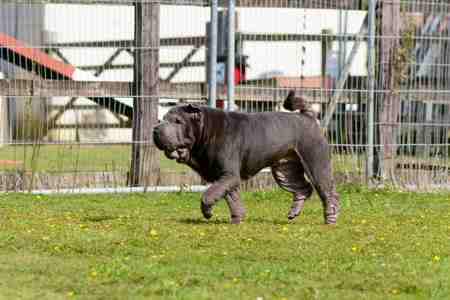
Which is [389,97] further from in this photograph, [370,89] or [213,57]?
[213,57]

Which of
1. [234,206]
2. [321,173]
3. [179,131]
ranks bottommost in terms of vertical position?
[234,206]

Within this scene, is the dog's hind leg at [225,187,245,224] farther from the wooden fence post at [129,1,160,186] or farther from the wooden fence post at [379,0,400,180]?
the wooden fence post at [379,0,400,180]

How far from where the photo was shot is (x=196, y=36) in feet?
46.5

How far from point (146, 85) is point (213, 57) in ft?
3.33

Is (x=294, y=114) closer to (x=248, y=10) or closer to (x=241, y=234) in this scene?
(x=241, y=234)

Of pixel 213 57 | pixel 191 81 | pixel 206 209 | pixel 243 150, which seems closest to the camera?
pixel 206 209

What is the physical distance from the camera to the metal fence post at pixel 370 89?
1447 cm

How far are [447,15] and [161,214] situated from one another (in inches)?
→ 261

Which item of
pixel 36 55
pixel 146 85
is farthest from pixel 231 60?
pixel 36 55

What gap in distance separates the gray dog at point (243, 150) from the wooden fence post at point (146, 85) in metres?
3.50

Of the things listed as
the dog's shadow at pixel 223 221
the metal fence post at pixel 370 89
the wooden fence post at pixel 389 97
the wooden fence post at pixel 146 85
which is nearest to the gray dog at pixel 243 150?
the dog's shadow at pixel 223 221

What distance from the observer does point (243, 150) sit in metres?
9.89

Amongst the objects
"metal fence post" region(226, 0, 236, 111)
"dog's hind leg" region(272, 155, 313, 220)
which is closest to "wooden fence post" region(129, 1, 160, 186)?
"metal fence post" region(226, 0, 236, 111)

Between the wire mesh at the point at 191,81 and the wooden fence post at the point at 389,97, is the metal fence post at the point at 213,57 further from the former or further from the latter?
the wooden fence post at the point at 389,97
